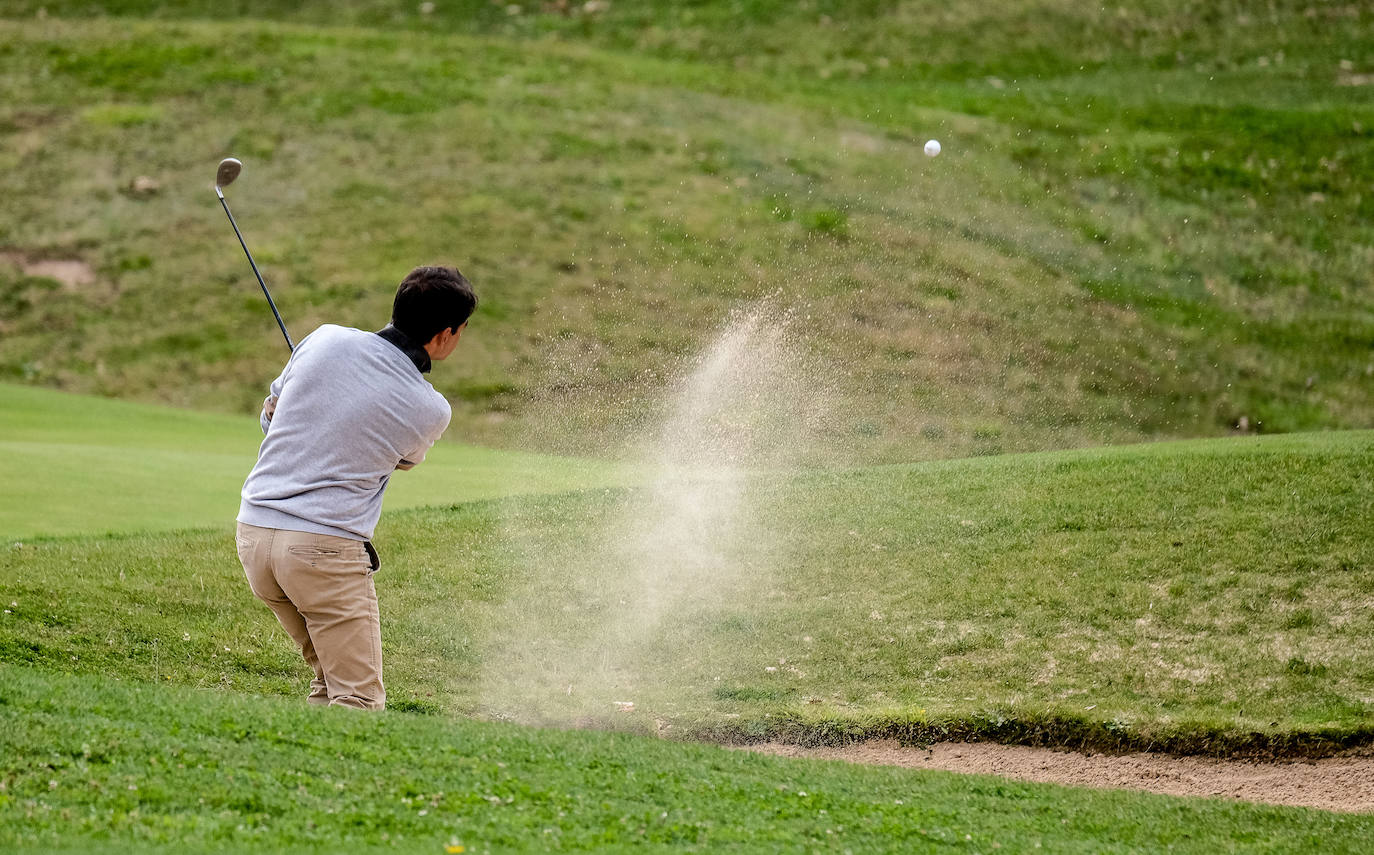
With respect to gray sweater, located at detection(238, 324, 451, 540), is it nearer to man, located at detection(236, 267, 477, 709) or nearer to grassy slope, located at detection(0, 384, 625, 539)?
man, located at detection(236, 267, 477, 709)

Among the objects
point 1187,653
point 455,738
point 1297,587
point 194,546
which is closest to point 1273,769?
point 1187,653

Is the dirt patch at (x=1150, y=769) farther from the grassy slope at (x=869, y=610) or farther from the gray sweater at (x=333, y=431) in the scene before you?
the gray sweater at (x=333, y=431)

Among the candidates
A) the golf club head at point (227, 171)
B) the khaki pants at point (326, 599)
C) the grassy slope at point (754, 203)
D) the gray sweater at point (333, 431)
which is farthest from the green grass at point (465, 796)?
the grassy slope at point (754, 203)

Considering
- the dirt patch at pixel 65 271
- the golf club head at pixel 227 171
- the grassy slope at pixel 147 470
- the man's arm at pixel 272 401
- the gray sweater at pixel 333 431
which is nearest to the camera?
the gray sweater at pixel 333 431

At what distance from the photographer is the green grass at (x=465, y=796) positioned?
13.9ft

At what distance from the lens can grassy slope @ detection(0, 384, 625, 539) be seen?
10805mm

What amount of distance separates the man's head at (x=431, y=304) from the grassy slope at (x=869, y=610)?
2.81 metres

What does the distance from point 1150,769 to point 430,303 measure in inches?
191

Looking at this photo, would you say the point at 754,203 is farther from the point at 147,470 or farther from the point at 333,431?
the point at 333,431

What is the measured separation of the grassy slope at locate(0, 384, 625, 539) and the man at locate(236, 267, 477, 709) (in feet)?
17.9

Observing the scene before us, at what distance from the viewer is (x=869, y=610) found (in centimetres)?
948

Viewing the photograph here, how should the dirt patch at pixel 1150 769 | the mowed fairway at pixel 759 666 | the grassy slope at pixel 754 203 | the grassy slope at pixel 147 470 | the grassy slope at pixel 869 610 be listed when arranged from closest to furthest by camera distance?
the mowed fairway at pixel 759 666, the dirt patch at pixel 1150 769, the grassy slope at pixel 869 610, the grassy slope at pixel 147 470, the grassy slope at pixel 754 203

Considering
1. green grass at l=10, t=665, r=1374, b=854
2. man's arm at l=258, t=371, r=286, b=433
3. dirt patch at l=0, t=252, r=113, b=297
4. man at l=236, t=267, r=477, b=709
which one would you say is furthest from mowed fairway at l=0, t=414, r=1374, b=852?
dirt patch at l=0, t=252, r=113, b=297

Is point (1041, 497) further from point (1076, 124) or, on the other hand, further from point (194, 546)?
point (1076, 124)
